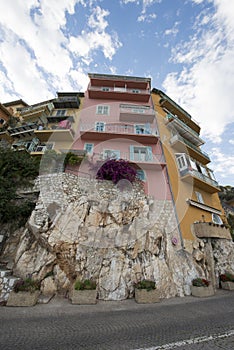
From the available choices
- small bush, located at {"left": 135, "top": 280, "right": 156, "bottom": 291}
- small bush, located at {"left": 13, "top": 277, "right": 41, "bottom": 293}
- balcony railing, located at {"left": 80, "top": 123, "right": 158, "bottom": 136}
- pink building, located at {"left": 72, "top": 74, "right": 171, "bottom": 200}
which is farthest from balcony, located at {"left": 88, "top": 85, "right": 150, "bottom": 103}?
small bush, located at {"left": 13, "top": 277, "right": 41, "bottom": 293}

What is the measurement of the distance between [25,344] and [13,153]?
1022cm

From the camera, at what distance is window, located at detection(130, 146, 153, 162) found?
1176 cm

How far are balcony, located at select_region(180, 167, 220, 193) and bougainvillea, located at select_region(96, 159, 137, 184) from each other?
4.48m

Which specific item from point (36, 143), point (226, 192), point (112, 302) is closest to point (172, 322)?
point (112, 302)

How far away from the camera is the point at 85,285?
6.07 m

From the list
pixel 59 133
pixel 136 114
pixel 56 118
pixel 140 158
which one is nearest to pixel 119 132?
pixel 140 158

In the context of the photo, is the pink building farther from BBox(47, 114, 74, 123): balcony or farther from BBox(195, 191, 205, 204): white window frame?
BBox(195, 191, 205, 204): white window frame

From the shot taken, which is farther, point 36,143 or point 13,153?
point 36,143

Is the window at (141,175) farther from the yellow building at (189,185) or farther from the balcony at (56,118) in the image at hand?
the balcony at (56,118)

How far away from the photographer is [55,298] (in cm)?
600

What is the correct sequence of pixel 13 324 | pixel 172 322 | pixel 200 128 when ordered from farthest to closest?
pixel 200 128 → pixel 172 322 → pixel 13 324

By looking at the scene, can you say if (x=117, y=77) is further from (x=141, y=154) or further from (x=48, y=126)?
(x=141, y=154)

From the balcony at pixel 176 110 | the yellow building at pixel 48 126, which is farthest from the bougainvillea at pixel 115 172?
the balcony at pixel 176 110

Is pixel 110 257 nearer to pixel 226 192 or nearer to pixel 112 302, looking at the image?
pixel 112 302
